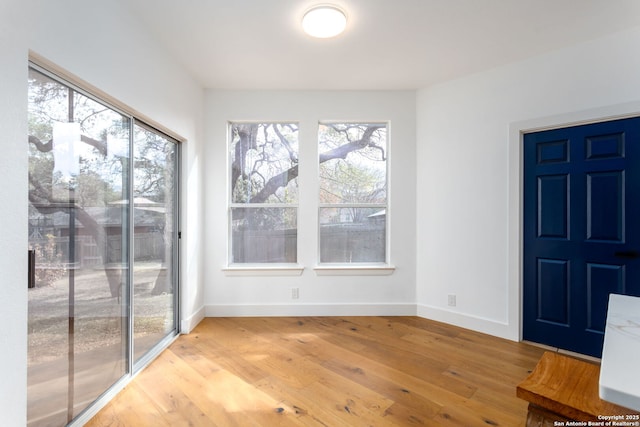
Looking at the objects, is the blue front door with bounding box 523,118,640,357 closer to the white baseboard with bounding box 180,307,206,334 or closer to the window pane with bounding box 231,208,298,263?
the window pane with bounding box 231,208,298,263

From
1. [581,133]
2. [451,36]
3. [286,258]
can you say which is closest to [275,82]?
[451,36]

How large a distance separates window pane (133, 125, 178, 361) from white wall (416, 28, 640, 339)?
273 centimetres

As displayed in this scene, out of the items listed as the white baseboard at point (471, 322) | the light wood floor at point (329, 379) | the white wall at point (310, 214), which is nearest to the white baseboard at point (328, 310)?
the white wall at point (310, 214)

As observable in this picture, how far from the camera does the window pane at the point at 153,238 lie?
2.15 meters

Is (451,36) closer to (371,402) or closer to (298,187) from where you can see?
(298,187)

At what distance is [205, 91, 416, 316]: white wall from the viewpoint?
3.15 metres

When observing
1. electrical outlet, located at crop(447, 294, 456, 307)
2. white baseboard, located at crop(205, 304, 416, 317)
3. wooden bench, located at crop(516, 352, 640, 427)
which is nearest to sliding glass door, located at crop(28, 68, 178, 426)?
white baseboard, located at crop(205, 304, 416, 317)

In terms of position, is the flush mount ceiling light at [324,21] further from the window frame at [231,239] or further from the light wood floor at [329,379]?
the light wood floor at [329,379]

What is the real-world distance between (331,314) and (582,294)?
237 cm

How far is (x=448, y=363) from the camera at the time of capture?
2.21 metres

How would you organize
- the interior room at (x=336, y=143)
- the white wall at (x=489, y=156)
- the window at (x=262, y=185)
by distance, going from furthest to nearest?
the window at (x=262, y=185) < the white wall at (x=489, y=156) < the interior room at (x=336, y=143)

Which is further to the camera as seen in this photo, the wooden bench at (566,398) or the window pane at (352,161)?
the window pane at (352,161)

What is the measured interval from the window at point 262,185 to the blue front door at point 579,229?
246 cm

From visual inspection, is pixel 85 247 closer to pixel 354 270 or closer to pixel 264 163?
pixel 264 163
